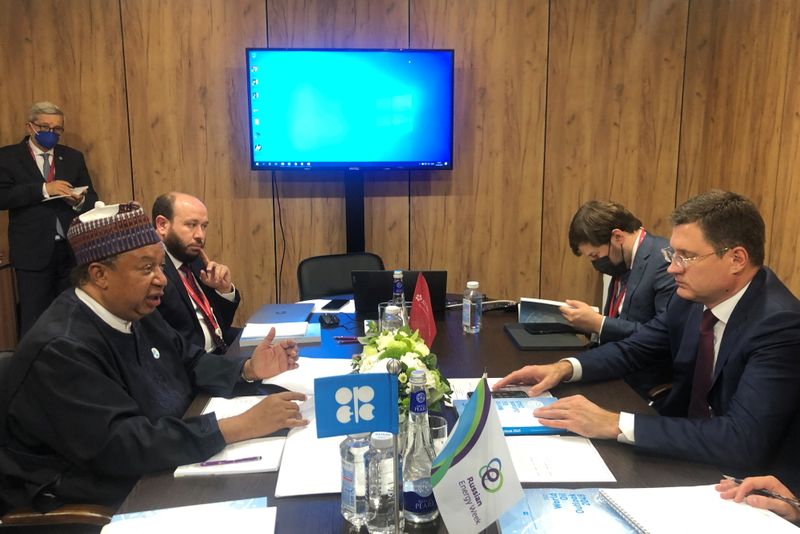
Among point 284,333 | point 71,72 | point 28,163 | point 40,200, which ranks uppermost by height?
point 71,72

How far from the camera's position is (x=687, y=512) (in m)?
1.17

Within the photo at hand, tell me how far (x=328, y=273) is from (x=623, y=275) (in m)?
1.62

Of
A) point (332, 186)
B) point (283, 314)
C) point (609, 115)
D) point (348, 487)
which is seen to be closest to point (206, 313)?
point (283, 314)

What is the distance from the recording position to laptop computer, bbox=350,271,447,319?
269 cm

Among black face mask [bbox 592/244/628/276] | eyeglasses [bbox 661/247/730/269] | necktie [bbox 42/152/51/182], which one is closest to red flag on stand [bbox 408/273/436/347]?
eyeglasses [bbox 661/247/730/269]

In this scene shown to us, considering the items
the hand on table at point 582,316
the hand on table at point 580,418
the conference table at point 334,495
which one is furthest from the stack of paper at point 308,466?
the hand on table at point 582,316

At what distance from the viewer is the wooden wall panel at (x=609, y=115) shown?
4.32 metres

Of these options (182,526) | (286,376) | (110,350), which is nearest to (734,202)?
(286,376)

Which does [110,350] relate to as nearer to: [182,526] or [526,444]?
[182,526]

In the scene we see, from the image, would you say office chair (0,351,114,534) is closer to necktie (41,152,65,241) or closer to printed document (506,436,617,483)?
printed document (506,436,617,483)

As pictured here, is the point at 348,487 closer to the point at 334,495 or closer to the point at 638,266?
the point at 334,495

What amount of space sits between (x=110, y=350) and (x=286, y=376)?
529 mm

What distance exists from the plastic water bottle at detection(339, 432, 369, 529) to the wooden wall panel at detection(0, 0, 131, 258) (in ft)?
12.3

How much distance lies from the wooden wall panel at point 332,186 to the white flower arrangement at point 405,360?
2.88 metres
